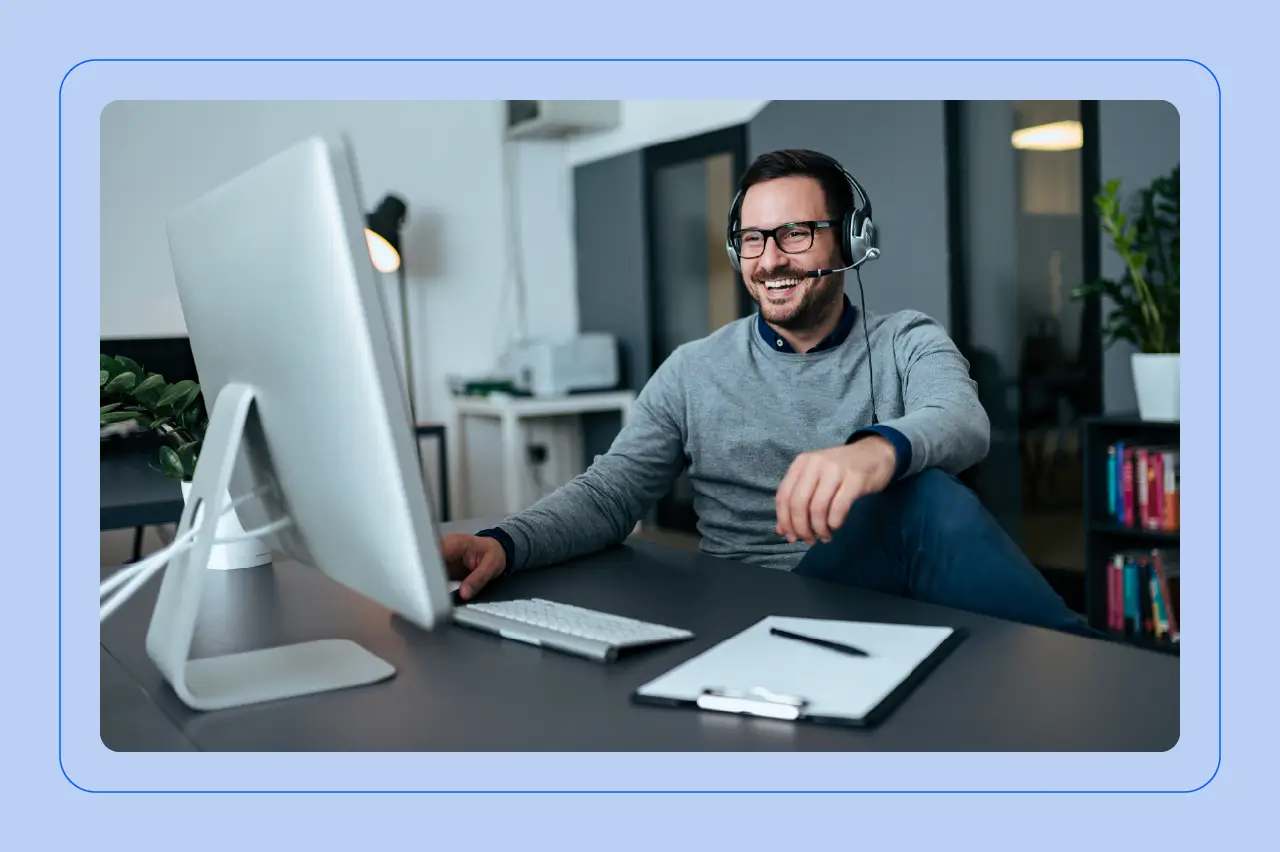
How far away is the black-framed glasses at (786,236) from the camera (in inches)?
67.2

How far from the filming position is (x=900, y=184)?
3.52 m

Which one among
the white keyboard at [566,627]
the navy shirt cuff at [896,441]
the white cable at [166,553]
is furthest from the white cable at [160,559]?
the navy shirt cuff at [896,441]

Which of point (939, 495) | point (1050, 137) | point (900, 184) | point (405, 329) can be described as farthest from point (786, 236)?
point (405, 329)

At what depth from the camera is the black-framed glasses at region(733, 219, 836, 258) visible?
67.2 inches


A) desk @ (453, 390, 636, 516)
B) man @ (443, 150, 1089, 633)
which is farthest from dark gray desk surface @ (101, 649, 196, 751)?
desk @ (453, 390, 636, 516)

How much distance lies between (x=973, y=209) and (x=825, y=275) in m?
1.90

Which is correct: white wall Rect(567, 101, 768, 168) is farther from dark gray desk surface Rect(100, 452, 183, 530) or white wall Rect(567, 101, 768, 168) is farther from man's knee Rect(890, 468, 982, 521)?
man's knee Rect(890, 468, 982, 521)

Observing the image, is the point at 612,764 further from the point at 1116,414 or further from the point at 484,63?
the point at 1116,414

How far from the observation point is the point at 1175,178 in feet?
9.19

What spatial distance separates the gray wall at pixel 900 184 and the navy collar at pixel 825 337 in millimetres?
1762

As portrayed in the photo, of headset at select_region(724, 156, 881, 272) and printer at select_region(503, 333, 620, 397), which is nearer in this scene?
headset at select_region(724, 156, 881, 272)

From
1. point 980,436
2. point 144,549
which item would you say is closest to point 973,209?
point 980,436

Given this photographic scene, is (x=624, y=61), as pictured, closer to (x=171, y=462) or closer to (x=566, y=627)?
(x=566, y=627)

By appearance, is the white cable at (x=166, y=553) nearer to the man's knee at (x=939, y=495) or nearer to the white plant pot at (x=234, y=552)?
the white plant pot at (x=234, y=552)
